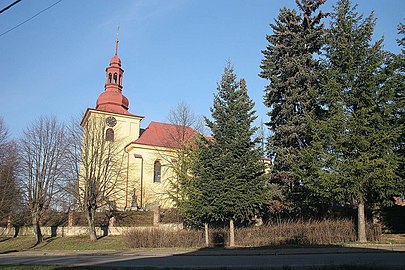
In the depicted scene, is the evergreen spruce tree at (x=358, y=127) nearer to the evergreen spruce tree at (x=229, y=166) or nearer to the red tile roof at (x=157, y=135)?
the evergreen spruce tree at (x=229, y=166)

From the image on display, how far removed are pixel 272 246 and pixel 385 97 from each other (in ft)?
32.3

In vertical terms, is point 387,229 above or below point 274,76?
below

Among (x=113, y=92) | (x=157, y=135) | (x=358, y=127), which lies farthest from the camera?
(x=157, y=135)

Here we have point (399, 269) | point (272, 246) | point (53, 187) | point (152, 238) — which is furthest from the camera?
point (53, 187)

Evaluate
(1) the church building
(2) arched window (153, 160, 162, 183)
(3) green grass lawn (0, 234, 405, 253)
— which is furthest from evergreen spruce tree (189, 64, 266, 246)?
(2) arched window (153, 160, 162, 183)

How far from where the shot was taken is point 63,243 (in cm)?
2812

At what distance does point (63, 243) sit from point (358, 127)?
75.6 feet

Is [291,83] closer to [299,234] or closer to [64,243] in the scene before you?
[299,234]

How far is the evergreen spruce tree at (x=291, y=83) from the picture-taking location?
78.0ft

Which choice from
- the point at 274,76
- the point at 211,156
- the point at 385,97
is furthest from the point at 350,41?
the point at 211,156

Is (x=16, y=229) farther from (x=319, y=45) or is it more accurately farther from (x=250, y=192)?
(x=319, y=45)

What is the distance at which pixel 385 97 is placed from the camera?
18922mm

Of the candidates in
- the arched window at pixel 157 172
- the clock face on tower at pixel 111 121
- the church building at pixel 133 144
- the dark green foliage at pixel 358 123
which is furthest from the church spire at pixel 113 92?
the dark green foliage at pixel 358 123

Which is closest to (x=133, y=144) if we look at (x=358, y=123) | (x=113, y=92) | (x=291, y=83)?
(x=113, y=92)
